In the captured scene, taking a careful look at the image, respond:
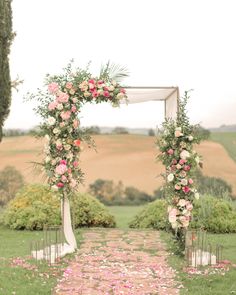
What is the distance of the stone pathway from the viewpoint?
7.23m

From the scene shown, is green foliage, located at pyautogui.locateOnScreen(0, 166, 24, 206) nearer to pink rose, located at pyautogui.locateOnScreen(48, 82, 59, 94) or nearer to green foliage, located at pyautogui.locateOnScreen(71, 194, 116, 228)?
green foliage, located at pyautogui.locateOnScreen(71, 194, 116, 228)

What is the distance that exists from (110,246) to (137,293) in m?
3.52

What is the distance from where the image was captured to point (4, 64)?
47.2 ft

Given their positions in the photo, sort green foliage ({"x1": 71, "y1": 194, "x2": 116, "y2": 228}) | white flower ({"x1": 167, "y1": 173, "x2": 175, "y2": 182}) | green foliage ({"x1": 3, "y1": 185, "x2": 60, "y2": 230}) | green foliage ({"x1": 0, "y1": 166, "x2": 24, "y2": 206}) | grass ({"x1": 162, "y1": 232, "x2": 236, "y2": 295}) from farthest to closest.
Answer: green foliage ({"x1": 0, "y1": 166, "x2": 24, "y2": 206}) → green foliage ({"x1": 71, "y1": 194, "x2": 116, "y2": 228}) → green foliage ({"x1": 3, "y1": 185, "x2": 60, "y2": 230}) → white flower ({"x1": 167, "y1": 173, "x2": 175, "y2": 182}) → grass ({"x1": 162, "y1": 232, "x2": 236, "y2": 295})

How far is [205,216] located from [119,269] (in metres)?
4.99

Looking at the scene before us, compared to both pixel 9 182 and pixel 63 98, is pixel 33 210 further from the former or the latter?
pixel 9 182

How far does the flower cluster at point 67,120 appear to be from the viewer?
9.61 meters

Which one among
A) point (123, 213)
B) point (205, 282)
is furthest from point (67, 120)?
point (123, 213)

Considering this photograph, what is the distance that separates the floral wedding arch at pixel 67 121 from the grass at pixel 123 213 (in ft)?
18.1

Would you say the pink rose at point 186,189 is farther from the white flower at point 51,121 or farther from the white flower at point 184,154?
the white flower at point 51,121

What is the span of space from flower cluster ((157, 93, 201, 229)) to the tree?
6.21m

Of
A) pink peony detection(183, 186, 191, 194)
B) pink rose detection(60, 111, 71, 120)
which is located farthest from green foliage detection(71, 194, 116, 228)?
pink peony detection(183, 186, 191, 194)

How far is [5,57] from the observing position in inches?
567

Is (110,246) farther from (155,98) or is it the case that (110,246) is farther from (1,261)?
(155,98)
